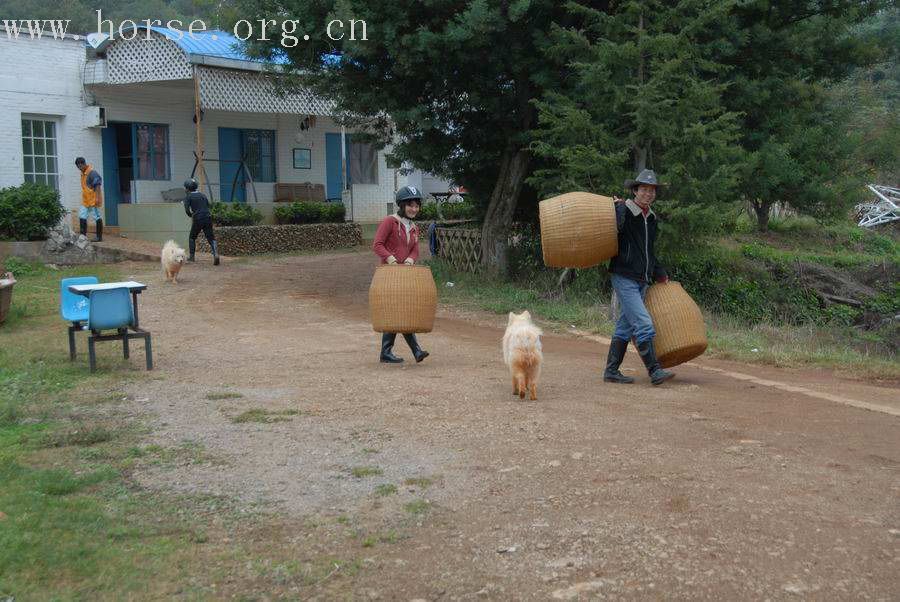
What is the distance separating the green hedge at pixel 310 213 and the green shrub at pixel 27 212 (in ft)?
19.1

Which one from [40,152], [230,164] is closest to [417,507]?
[40,152]

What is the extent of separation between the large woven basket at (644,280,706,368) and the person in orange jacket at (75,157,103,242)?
563 inches

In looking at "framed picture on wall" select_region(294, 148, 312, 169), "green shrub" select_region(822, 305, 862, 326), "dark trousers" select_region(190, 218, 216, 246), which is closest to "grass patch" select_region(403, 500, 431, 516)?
"dark trousers" select_region(190, 218, 216, 246)

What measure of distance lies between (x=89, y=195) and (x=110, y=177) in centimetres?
264

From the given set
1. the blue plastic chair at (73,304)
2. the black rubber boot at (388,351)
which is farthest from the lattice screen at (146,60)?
the black rubber boot at (388,351)

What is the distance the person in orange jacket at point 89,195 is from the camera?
1916 centimetres

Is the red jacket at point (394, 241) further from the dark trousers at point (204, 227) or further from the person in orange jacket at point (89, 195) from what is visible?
the person in orange jacket at point (89, 195)

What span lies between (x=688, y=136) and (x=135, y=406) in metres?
7.99

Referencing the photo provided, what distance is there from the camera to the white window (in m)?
20.3

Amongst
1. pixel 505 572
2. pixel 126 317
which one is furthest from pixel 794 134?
pixel 505 572

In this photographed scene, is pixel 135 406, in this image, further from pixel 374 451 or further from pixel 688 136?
pixel 688 136

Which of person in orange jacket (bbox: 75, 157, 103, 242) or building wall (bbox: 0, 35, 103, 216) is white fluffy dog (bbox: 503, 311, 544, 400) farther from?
building wall (bbox: 0, 35, 103, 216)

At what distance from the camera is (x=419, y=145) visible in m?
15.7

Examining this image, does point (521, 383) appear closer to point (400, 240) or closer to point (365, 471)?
point (365, 471)
